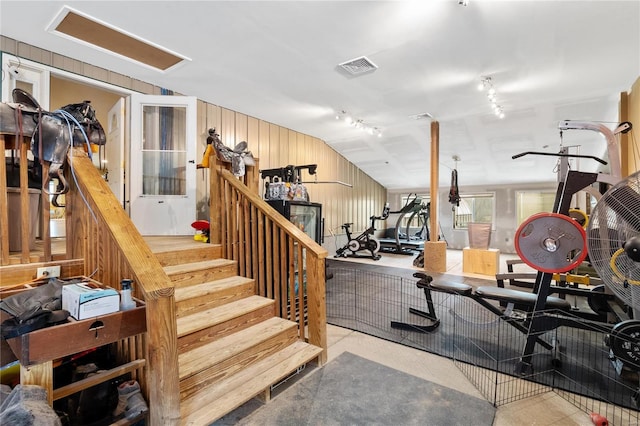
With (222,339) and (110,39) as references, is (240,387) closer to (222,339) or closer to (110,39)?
(222,339)

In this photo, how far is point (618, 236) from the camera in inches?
68.2

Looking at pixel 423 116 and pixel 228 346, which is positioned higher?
pixel 423 116

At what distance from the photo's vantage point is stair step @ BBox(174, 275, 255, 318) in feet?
7.36

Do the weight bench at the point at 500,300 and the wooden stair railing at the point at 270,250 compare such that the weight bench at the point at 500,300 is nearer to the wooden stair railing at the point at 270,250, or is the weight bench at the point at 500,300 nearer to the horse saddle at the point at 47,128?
the wooden stair railing at the point at 270,250

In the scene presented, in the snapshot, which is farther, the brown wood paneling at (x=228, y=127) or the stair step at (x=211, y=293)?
the brown wood paneling at (x=228, y=127)

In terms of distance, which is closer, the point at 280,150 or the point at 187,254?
the point at 187,254

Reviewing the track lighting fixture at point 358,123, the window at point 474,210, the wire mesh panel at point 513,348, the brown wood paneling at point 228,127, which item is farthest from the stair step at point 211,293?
the window at point 474,210

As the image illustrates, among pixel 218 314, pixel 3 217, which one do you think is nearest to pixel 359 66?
pixel 218 314

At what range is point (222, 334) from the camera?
223 centimetres

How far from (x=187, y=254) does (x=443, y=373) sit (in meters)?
2.45

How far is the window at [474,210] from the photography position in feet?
31.0

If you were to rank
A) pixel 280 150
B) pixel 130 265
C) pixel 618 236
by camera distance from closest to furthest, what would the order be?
pixel 130 265 < pixel 618 236 < pixel 280 150

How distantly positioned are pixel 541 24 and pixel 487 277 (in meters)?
4.18

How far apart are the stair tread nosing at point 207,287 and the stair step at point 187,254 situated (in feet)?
1.04
